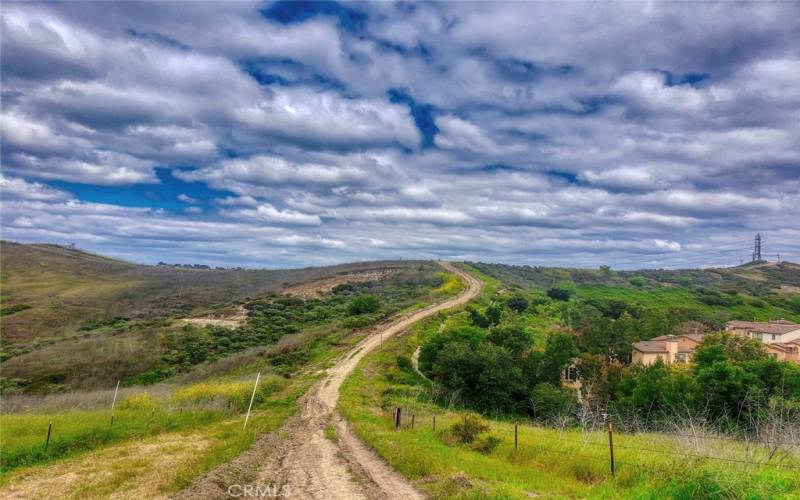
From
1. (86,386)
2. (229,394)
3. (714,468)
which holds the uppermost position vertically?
(714,468)

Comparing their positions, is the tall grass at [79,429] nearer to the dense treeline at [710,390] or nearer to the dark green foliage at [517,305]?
the dense treeline at [710,390]

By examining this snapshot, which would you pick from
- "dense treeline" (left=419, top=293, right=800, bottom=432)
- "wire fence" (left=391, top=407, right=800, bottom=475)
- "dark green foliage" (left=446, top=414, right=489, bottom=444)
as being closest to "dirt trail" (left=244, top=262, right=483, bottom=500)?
"dark green foliage" (left=446, top=414, right=489, bottom=444)

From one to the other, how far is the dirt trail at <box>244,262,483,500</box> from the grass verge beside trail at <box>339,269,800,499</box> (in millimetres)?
600

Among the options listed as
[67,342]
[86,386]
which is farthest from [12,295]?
[86,386]

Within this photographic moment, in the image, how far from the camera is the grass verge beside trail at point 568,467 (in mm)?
10109

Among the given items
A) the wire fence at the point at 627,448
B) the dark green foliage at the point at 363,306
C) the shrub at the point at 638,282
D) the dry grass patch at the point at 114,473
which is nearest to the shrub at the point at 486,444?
the wire fence at the point at 627,448

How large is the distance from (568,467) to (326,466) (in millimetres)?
7932

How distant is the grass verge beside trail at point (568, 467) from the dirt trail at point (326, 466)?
1.97 feet

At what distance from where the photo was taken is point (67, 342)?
168 feet

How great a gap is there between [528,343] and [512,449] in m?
32.6

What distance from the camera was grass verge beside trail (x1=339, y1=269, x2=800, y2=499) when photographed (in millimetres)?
10109

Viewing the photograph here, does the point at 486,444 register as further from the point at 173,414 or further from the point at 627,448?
the point at 173,414

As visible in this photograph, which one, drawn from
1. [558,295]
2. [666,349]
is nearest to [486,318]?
[666,349]

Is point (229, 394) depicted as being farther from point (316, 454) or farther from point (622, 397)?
point (622, 397)
